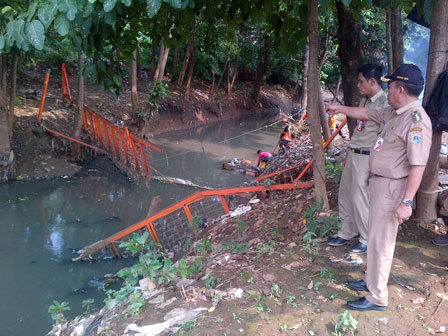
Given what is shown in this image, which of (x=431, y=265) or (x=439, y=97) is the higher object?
(x=439, y=97)

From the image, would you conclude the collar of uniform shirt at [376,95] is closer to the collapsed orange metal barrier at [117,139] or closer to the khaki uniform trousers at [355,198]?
the khaki uniform trousers at [355,198]

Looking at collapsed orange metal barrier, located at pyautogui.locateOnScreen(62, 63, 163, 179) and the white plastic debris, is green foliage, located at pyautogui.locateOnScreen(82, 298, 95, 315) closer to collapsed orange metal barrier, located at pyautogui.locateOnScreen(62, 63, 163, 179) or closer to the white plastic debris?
the white plastic debris

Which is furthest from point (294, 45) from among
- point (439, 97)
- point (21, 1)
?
point (21, 1)

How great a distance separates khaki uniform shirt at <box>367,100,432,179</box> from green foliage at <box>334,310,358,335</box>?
969 millimetres

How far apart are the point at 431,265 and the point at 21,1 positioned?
6897 millimetres

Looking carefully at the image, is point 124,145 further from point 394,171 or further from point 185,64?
point 185,64

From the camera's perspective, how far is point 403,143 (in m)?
2.74

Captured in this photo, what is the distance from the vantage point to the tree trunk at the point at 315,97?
3936 mm

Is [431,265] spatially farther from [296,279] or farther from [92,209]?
[92,209]

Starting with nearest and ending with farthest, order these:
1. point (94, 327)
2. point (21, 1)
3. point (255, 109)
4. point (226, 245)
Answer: point (94, 327), point (226, 245), point (21, 1), point (255, 109)

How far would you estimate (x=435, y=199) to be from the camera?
155 inches

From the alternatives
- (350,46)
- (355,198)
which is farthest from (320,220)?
(350,46)

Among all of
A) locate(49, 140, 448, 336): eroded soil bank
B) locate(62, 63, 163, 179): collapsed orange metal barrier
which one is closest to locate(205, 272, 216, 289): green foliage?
locate(49, 140, 448, 336): eroded soil bank

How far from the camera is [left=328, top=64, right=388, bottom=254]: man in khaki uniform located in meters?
3.68
